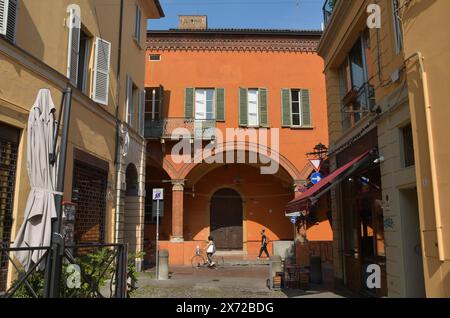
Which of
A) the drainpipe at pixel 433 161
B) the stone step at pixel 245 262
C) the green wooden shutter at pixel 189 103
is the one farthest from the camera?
the green wooden shutter at pixel 189 103

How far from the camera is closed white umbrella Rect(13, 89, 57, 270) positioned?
20.3 ft

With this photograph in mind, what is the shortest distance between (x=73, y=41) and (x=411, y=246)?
8173mm

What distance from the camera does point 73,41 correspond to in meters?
9.88

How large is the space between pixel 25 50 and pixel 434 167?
6953mm

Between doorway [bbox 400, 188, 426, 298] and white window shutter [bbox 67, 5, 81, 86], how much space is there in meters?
7.30

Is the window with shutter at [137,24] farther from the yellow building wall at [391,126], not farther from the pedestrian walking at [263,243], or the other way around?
the pedestrian walking at [263,243]

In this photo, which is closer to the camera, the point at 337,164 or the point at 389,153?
the point at 389,153

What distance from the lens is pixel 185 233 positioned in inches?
896

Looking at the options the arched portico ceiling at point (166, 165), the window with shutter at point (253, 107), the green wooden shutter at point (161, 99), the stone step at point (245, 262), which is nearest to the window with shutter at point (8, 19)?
the green wooden shutter at point (161, 99)

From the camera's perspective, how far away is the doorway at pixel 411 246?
745cm

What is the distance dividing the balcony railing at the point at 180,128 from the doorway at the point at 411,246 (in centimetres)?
1321

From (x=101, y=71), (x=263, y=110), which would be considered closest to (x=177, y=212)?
(x=263, y=110)
